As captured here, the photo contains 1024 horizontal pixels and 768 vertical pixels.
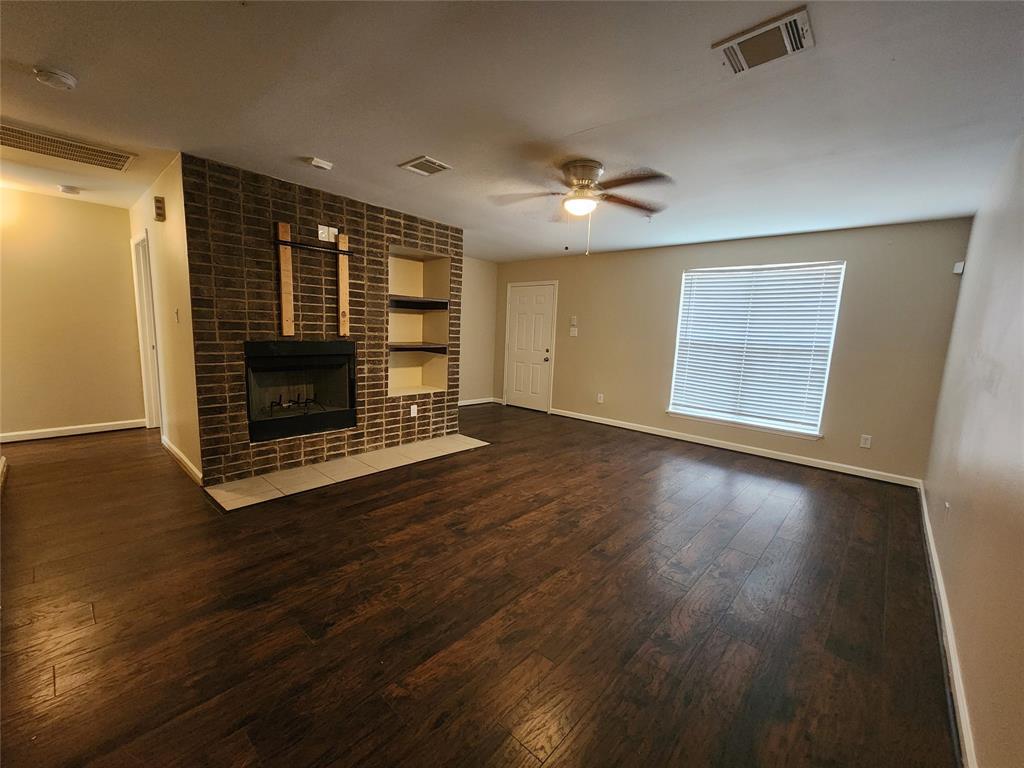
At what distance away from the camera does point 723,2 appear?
4.39 feet

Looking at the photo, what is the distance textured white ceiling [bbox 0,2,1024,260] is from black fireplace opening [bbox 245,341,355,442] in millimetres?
1446

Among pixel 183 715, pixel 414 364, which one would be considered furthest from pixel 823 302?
pixel 183 715

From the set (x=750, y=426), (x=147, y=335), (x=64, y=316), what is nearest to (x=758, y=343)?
(x=750, y=426)

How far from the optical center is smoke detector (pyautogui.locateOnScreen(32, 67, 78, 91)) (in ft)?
6.12

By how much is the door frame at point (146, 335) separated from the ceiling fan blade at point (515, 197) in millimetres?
3551

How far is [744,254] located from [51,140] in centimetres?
594

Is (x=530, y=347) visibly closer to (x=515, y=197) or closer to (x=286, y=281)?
(x=515, y=197)

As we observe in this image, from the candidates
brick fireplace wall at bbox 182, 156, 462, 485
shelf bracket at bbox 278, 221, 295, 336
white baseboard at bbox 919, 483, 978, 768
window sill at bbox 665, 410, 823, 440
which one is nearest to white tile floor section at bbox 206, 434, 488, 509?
brick fireplace wall at bbox 182, 156, 462, 485

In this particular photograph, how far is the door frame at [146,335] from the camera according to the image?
425 cm

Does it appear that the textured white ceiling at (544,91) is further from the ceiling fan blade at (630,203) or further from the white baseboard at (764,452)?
the white baseboard at (764,452)

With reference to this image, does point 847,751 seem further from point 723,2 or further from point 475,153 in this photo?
point 475,153

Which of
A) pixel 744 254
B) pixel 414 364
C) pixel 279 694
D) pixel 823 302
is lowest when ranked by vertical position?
pixel 279 694

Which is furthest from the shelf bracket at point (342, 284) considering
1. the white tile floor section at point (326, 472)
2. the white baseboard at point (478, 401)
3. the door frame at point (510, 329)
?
the door frame at point (510, 329)

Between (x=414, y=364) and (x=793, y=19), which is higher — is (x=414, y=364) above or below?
below
